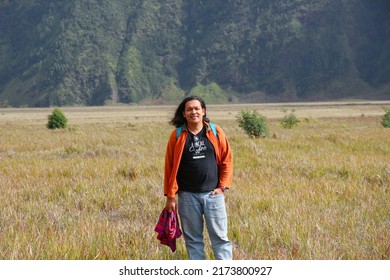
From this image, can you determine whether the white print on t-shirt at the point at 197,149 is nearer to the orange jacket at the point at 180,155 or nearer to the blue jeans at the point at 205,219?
the orange jacket at the point at 180,155

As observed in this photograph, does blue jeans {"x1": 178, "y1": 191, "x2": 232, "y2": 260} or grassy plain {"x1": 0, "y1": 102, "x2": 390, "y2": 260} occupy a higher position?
blue jeans {"x1": 178, "y1": 191, "x2": 232, "y2": 260}

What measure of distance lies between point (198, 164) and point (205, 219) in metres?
0.58

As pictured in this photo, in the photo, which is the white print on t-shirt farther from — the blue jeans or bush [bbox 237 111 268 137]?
bush [bbox 237 111 268 137]

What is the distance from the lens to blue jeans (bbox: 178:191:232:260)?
472 cm

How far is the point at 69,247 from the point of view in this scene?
16.6 feet

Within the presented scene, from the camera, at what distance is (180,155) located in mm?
4633

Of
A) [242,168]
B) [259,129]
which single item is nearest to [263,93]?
[259,129]

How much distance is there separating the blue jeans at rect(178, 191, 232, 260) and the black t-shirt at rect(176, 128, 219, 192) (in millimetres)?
95

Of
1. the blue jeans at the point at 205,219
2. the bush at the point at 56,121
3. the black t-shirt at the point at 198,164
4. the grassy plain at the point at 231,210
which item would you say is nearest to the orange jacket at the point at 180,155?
the black t-shirt at the point at 198,164

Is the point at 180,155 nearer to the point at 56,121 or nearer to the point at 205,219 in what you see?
the point at 205,219

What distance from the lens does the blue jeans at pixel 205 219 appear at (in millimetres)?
4723

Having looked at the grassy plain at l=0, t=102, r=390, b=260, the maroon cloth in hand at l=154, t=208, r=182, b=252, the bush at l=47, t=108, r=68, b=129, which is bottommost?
the grassy plain at l=0, t=102, r=390, b=260

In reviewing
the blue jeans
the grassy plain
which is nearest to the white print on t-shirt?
the blue jeans

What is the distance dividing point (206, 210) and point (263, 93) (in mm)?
187748
